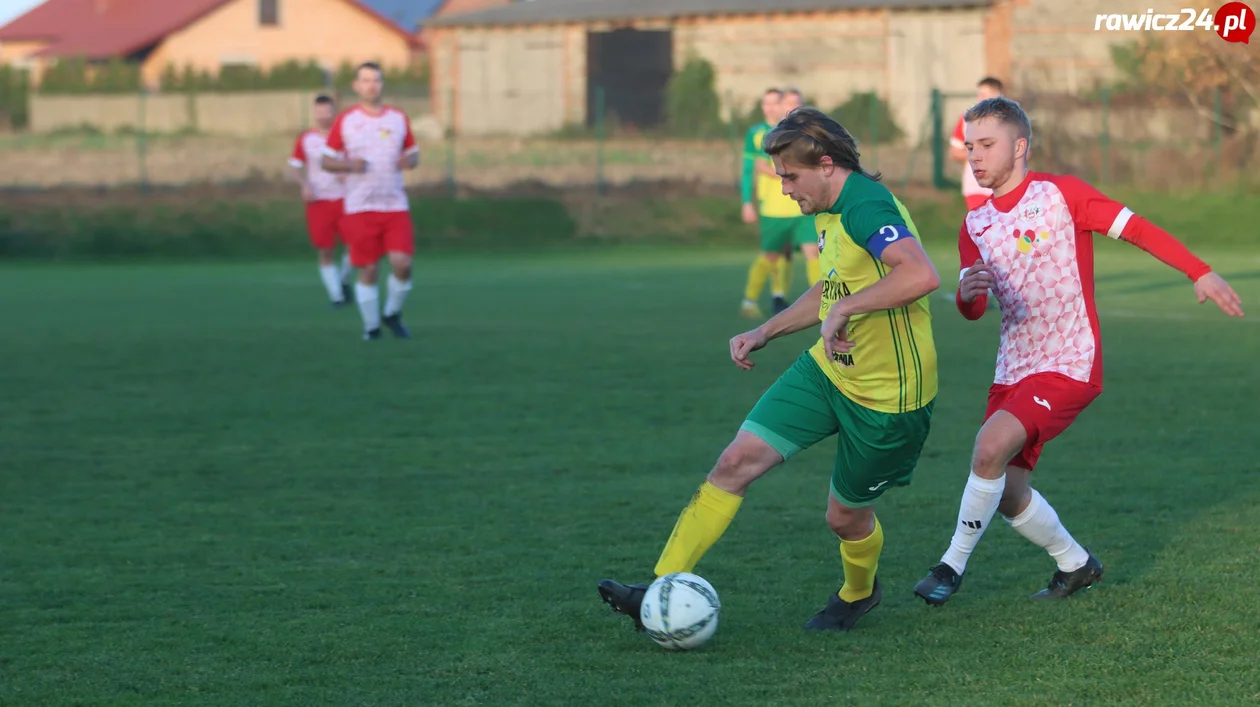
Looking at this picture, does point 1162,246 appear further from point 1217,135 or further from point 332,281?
point 1217,135

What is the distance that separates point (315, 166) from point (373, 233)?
4582 mm

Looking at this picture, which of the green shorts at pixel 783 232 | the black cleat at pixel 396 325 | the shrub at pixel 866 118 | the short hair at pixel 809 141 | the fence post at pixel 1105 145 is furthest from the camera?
the shrub at pixel 866 118

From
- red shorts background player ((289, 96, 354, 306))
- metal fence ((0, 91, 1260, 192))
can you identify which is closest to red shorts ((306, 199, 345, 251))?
red shorts background player ((289, 96, 354, 306))

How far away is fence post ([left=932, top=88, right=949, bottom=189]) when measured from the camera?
2856 cm

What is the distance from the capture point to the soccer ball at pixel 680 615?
4633 mm

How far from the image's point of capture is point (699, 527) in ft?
16.1

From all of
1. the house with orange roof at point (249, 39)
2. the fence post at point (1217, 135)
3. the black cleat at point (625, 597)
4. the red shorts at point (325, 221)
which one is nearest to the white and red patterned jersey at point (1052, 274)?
the black cleat at point (625, 597)

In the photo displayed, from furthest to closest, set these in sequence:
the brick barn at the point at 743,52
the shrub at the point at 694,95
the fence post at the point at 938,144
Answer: the brick barn at the point at 743,52
the shrub at the point at 694,95
the fence post at the point at 938,144

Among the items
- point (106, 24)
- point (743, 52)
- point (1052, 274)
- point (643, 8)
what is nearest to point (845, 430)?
point (1052, 274)

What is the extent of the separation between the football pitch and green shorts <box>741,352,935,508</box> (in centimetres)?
48

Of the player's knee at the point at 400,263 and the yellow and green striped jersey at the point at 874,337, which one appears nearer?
the yellow and green striped jersey at the point at 874,337

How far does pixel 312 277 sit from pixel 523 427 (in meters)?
13.1

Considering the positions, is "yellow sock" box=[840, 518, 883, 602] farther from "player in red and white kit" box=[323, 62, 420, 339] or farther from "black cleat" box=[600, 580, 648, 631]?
"player in red and white kit" box=[323, 62, 420, 339]

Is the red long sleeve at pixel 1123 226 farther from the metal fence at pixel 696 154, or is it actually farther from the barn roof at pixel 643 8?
the barn roof at pixel 643 8
